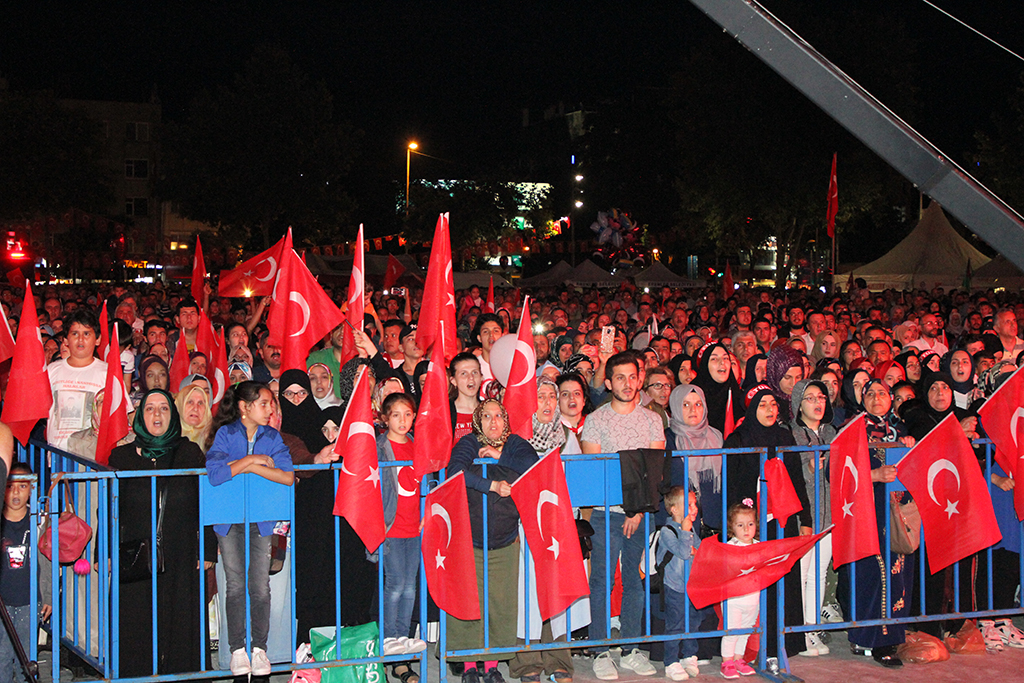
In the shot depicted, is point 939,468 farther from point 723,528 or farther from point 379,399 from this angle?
point 379,399

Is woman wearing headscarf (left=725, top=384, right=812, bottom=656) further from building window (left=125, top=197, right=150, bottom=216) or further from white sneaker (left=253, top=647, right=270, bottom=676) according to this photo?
building window (left=125, top=197, right=150, bottom=216)

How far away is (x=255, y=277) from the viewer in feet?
41.7

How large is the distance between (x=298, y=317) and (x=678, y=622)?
4.48m

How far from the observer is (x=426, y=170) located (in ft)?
300

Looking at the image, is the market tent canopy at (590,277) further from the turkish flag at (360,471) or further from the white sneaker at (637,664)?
the turkish flag at (360,471)

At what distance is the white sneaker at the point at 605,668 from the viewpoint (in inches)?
232

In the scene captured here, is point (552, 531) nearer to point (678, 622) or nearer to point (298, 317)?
point (678, 622)

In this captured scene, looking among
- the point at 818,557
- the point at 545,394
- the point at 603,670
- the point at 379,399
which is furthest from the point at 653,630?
the point at 379,399

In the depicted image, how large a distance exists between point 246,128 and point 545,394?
137 feet

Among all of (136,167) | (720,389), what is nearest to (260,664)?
(720,389)

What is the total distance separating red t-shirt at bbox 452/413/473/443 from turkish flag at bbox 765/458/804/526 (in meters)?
1.90

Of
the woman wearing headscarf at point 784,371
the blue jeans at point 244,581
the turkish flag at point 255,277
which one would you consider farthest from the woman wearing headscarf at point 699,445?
the turkish flag at point 255,277

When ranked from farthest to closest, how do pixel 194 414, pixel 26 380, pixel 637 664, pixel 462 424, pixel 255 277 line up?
pixel 255 277 → pixel 462 424 → pixel 26 380 → pixel 194 414 → pixel 637 664

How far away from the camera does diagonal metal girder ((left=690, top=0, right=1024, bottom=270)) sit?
12.9 feet
